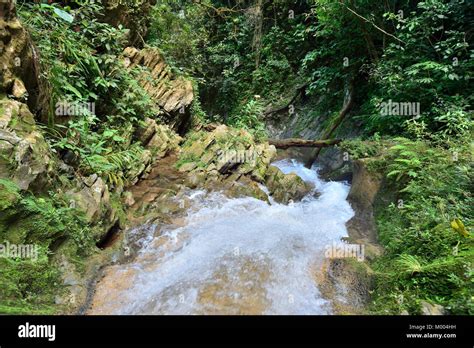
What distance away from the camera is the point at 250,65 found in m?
19.4

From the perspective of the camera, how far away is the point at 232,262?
5.04 meters

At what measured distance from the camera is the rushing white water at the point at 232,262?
408cm

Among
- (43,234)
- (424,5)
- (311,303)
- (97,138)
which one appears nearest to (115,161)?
(97,138)

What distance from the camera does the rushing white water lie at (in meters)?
4.08

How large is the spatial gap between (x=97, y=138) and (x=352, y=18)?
9746 mm

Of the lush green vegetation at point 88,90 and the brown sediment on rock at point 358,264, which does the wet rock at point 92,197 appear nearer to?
the lush green vegetation at point 88,90
